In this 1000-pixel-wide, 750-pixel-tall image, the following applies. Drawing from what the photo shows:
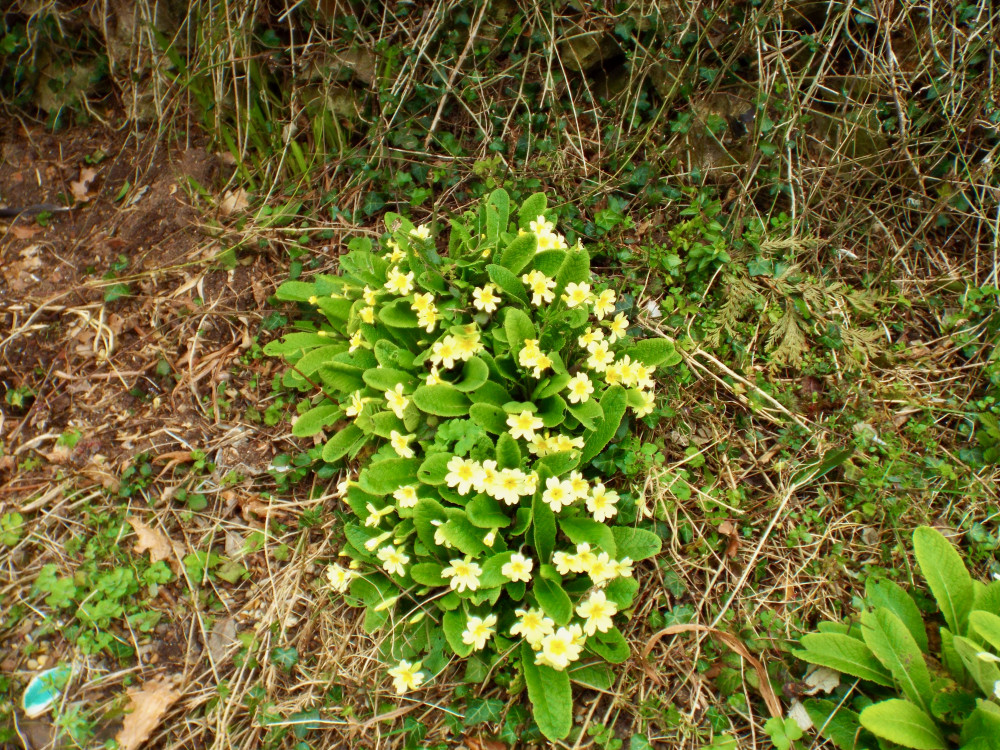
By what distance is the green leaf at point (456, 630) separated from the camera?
7.48 ft

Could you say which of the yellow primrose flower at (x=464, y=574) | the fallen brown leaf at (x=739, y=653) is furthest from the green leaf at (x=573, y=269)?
the fallen brown leaf at (x=739, y=653)

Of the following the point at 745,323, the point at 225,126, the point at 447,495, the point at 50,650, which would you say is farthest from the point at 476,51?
the point at 50,650

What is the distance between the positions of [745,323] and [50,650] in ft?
11.2

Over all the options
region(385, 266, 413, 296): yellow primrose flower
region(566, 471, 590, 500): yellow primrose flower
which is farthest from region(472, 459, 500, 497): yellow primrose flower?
region(385, 266, 413, 296): yellow primrose flower

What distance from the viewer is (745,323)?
3.09m

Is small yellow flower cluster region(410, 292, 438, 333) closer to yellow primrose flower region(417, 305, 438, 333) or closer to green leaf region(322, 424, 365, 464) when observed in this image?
yellow primrose flower region(417, 305, 438, 333)

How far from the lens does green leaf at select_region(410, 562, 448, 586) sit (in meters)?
2.37

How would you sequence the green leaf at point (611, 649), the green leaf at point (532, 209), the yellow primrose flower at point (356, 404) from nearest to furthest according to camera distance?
1. the green leaf at point (611, 649)
2. the yellow primrose flower at point (356, 404)
3. the green leaf at point (532, 209)

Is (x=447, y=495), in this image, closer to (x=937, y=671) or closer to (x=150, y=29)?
(x=937, y=671)

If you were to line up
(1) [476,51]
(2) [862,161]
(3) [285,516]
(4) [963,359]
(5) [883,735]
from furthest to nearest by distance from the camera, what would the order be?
(1) [476,51] → (2) [862,161] → (4) [963,359] → (3) [285,516] → (5) [883,735]

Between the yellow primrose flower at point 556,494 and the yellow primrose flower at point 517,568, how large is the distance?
0.21 m

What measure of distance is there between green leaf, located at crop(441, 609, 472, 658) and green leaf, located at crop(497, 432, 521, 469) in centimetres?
59

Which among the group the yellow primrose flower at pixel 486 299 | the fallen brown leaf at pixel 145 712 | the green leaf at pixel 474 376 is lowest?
the fallen brown leaf at pixel 145 712

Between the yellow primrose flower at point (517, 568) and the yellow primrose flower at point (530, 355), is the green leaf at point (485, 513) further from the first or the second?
the yellow primrose flower at point (530, 355)
